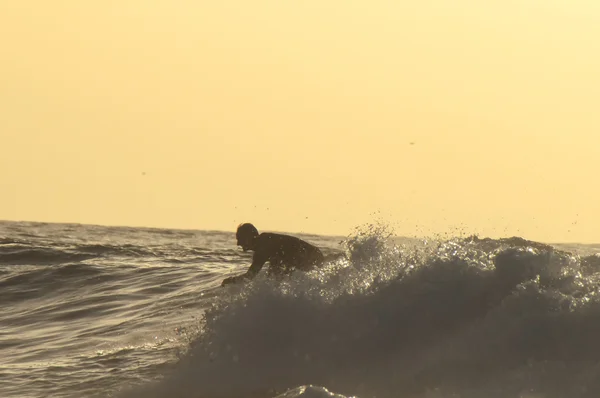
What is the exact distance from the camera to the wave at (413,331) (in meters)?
10.7

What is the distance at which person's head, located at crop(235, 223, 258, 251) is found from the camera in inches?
538

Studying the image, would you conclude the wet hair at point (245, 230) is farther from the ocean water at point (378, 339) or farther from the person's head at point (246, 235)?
the ocean water at point (378, 339)

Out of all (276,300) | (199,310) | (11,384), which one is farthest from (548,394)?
(199,310)

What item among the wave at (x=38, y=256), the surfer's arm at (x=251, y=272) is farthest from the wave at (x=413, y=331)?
the wave at (x=38, y=256)

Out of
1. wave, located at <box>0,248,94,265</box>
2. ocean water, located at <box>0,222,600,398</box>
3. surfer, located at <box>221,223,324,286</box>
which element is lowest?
ocean water, located at <box>0,222,600,398</box>

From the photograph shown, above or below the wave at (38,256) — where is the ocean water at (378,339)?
below

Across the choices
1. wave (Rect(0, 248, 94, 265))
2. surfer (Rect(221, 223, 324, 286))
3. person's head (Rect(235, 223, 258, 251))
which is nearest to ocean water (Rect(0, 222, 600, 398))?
surfer (Rect(221, 223, 324, 286))

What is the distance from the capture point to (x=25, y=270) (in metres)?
25.3

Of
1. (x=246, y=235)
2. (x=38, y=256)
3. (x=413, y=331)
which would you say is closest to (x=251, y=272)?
(x=246, y=235)

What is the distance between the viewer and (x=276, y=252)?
1398 centimetres

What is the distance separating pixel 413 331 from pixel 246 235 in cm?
311

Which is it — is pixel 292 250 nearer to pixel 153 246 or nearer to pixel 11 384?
pixel 11 384

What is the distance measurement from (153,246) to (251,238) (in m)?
21.8

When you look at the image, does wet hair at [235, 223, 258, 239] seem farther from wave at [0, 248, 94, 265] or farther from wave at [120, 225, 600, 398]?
wave at [0, 248, 94, 265]
